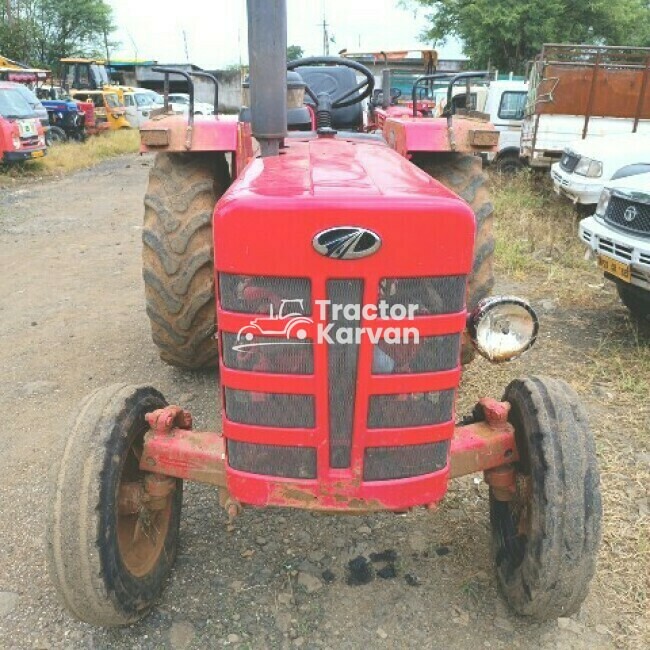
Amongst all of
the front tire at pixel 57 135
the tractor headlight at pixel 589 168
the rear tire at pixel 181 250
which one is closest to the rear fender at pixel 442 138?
the rear tire at pixel 181 250

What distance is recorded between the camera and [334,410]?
6.48 feet

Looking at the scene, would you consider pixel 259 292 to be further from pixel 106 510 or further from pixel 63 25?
→ pixel 63 25

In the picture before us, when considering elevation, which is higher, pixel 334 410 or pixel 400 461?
pixel 334 410

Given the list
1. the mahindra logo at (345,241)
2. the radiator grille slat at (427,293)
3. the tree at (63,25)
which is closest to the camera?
the mahindra logo at (345,241)

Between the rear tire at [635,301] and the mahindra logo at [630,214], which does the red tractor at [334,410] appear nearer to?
the mahindra logo at [630,214]

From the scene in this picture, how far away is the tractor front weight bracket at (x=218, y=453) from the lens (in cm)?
223

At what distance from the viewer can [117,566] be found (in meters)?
2.15

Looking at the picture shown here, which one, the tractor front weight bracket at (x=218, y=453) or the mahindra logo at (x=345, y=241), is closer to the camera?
the mahindra logo at (x=345, y=241)

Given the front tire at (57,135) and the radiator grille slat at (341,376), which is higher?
the radiator grille slat at (341,376)

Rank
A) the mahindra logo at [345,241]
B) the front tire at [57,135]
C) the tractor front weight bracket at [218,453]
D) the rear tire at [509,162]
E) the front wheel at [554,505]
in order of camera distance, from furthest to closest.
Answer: the front tire at [57,135] → the rear tire at [509,162] → the tractor front weight bracket at [218,453] → the front wheel at [554,505] → the mahindra logo at [345,241]

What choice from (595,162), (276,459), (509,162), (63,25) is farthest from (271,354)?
(63,25)

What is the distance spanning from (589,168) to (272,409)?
21.1 feet

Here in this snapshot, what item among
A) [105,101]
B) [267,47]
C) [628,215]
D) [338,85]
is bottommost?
[105,101]

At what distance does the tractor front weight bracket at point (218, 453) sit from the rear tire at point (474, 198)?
651mm
